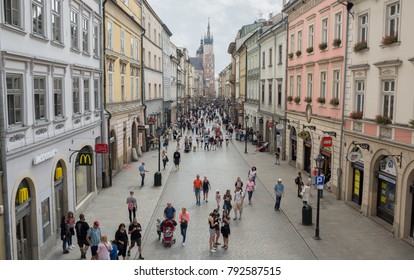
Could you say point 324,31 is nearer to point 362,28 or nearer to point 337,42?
point 337,42

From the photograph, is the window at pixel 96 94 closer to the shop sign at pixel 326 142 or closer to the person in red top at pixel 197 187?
the person in red top at pixel 197 187

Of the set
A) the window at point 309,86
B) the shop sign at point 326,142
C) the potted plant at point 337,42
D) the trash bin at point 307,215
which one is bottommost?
the trash bin at point 307,215

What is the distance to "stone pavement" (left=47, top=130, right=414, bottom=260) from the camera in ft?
47.9

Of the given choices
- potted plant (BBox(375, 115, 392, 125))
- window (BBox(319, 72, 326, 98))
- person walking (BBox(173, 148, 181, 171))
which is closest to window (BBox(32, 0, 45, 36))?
potted plant (BBox(375, 115, 392, 125))

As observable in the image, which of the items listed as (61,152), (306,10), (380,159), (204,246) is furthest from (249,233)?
(306,10)

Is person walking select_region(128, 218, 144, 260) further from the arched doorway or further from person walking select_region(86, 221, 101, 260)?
the arched doorway

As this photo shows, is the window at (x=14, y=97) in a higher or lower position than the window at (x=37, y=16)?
lower

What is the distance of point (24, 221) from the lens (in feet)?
43.6

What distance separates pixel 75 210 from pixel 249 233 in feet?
24.3

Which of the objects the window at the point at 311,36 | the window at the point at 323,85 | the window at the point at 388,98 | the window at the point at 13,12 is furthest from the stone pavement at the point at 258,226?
the window at the point at 311,36

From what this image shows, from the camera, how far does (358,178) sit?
809 inches

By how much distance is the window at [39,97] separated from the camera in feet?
45.4

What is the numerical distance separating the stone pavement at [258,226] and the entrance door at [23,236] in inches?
50.1

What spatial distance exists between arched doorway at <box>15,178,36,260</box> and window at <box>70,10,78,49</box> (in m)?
7.30
